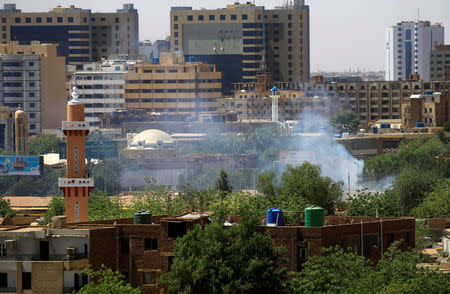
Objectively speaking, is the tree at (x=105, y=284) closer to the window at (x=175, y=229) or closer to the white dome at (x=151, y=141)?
the window at (x=175, y=229)

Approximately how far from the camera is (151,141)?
161250mm

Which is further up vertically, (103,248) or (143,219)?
(143,219)

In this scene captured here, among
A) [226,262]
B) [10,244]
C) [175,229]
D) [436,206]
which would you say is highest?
[175,229]

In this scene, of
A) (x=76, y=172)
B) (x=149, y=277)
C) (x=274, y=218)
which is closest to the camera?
(x=149, y=277)

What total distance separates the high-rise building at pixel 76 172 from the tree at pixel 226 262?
20703 mm

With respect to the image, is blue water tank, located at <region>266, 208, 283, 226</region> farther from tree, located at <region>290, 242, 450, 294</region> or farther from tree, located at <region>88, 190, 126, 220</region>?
tree, located at <region>88, 190, 126, 220</region>

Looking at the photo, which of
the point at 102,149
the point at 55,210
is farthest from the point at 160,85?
the point at 55,210

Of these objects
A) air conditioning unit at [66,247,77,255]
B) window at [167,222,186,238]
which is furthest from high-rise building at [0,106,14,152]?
air conditioning unit at [66,247,77,255]

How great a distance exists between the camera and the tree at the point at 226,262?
2092 inches

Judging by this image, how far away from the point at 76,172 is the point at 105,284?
26156mm

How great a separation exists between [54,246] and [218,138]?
116 meters

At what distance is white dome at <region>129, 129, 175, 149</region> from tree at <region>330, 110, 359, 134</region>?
116 ft

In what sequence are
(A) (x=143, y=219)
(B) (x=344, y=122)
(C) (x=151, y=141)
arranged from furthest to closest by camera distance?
1. (B) (x=344, y=122)
2. (C) (x=151, y=141)
3. (A) (x=143, y=219)

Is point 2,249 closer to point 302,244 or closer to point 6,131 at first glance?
point 302,244
